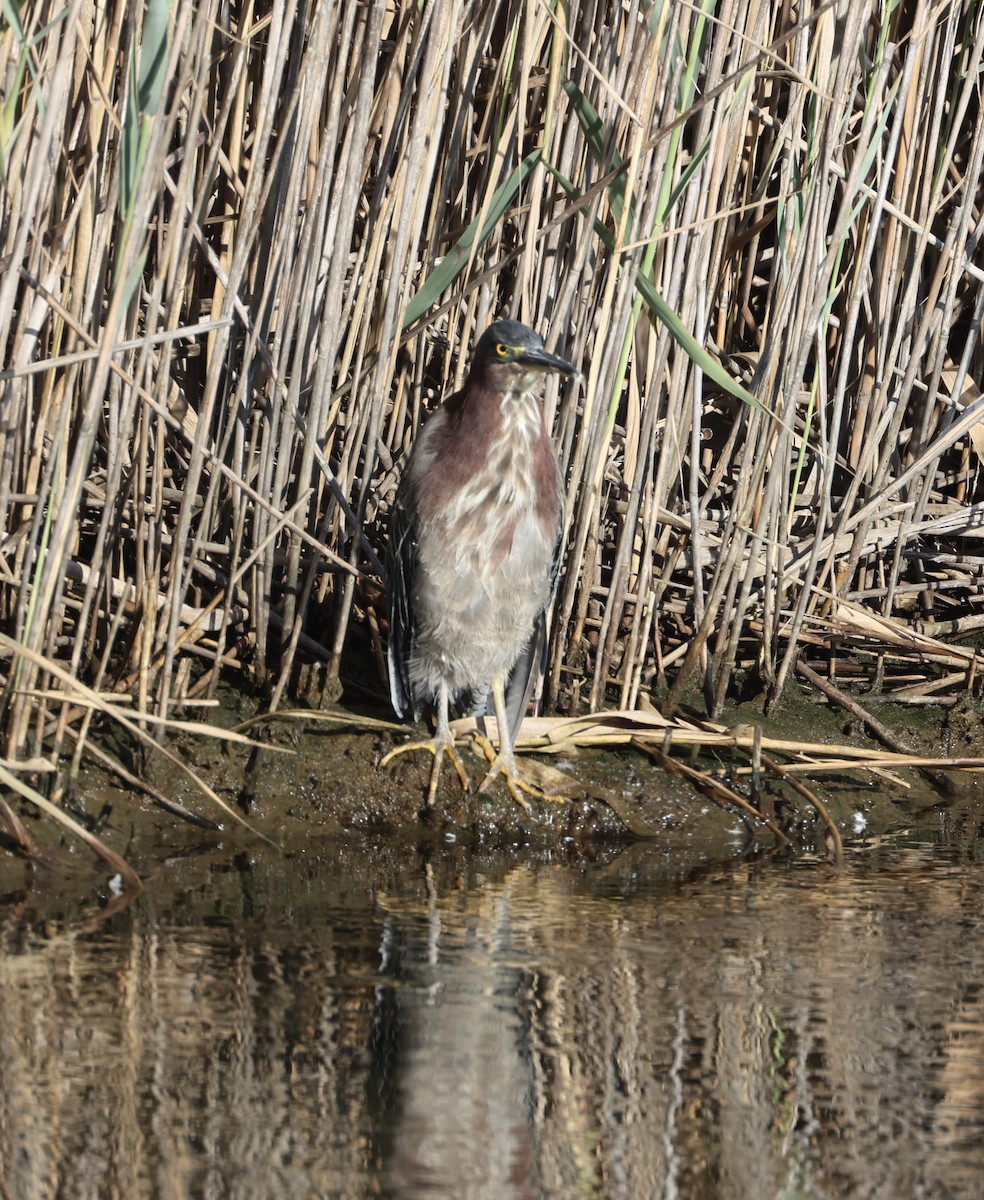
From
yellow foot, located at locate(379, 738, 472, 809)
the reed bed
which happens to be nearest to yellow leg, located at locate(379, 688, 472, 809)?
yellow foot, located at locate(379, 738, 472, 809)

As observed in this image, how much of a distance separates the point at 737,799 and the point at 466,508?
1217 millimetres

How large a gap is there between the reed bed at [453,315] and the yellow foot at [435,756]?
1.17 feet

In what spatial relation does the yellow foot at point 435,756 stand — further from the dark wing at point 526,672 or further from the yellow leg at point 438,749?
the dark wing at point 526,672

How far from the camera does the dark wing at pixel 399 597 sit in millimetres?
4863

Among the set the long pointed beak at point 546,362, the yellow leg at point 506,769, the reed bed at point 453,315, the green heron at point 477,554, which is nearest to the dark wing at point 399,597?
the green heron at point 477,554

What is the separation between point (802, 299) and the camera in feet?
Answer: 15.9

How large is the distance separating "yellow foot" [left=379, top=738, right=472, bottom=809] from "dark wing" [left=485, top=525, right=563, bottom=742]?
21cm

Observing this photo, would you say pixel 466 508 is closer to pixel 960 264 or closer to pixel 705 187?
pixel 705 187

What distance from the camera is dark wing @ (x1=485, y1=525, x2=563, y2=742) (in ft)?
16.2

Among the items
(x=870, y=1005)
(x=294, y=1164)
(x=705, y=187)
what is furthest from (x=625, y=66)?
(x=294, y=1164)

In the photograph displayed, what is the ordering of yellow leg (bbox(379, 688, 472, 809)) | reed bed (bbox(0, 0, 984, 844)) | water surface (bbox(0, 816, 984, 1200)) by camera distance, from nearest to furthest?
water surface (bbox(0, 816, 984, 1200)) < reed bed (bbox(0, 0, 984, 844)) < yellow leg (bbox(379, 688, 472, 809))

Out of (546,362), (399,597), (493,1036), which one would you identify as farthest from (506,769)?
(493,1036)

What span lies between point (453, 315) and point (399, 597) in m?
0.98

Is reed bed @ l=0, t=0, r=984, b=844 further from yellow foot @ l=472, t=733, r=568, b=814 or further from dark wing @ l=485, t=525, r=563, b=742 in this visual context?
yellow foot @ l=472, t=733, r=568, b=814
